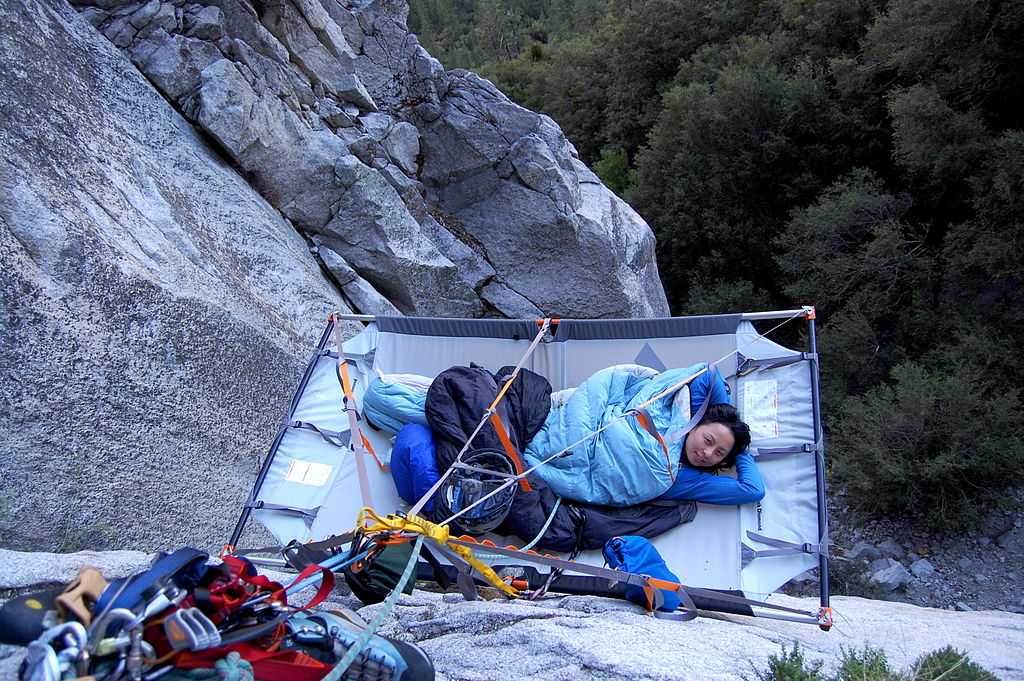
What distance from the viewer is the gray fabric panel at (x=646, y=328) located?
13.0ft

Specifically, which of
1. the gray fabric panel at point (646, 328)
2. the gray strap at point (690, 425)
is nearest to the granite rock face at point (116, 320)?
the gray fabric panel at point (646, 328)

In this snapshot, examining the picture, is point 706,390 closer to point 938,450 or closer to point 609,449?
point 609,449

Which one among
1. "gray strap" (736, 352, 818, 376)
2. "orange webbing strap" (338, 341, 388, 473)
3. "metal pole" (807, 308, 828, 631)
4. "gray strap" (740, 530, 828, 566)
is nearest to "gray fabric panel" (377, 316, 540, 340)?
"orange webbing strap" (338, 341, 388, 473)

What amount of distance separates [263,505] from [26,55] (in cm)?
336

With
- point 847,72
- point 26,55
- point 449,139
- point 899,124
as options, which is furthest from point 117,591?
point 847,72

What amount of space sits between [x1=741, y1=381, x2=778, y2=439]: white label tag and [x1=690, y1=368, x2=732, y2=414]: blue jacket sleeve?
19cm

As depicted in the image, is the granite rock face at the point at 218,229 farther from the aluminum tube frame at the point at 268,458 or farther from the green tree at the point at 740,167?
the green tree at the point at 740,167

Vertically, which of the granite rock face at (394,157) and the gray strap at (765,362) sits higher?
the granite rock face at (394,157)

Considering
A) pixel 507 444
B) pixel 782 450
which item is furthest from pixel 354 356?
pixel 782 450

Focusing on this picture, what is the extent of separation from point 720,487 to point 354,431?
1.84m

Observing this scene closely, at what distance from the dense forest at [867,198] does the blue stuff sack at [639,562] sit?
554 centimetres

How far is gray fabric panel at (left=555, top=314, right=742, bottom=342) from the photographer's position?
396 cm

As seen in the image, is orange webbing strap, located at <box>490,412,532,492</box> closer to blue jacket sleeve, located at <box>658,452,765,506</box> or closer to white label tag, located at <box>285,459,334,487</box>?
blue jacket sleeve, located at <box>658,452,765,506</box>

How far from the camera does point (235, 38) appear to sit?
606 centimetres
